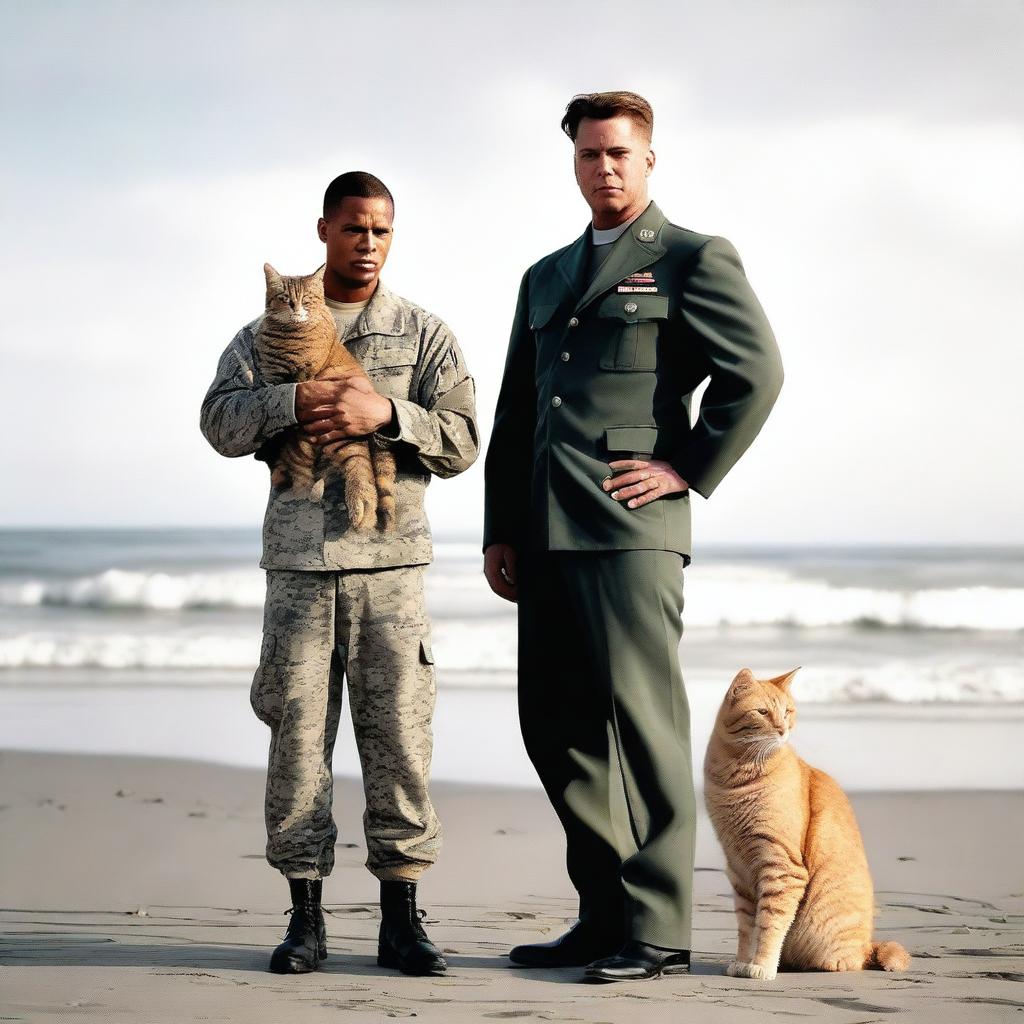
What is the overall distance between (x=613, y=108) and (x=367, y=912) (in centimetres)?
229

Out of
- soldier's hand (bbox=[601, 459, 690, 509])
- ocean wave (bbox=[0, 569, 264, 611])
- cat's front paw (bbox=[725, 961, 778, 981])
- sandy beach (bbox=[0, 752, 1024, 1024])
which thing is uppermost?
soldier's hand (bbox=[601, 459, 690, 509])

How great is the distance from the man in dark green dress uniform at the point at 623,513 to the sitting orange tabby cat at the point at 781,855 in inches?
4.8

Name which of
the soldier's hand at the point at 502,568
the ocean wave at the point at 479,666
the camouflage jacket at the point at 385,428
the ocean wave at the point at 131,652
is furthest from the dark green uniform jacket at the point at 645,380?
the ocean wave at the point at 131,652

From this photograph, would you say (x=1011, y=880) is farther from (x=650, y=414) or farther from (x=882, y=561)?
(x=882, y=561)

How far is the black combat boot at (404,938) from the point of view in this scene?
9.35 feet

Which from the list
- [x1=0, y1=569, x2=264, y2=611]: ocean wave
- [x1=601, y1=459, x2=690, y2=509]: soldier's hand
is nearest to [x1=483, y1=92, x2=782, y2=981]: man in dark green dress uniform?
[x1=601, y1=459, x2=690, y2=509]: soldier's hand

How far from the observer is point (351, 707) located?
289 centimetres

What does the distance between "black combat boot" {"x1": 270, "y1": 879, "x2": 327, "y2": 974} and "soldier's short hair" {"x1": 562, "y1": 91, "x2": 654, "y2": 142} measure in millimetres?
1858

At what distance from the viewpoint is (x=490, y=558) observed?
310 cm

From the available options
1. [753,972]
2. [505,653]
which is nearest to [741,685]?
[753,972]

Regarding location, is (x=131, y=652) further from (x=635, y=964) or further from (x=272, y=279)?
(x=635, y=964)

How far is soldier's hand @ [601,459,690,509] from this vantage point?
2844 millimetres

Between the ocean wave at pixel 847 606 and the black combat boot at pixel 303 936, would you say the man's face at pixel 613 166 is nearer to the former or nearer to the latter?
the black combat boot at pixel 303 936

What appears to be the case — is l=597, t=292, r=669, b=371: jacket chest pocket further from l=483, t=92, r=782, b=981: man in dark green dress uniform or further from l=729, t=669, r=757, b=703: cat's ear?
l=729, t=669, r=757, b=703: cat's ear
